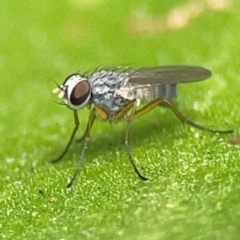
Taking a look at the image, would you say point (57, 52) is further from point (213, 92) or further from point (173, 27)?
point (213, 92)

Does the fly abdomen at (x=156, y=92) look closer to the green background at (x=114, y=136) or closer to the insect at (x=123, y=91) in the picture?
the insect at (x=123, y=91)

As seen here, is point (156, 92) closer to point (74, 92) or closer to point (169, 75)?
point (169, 75)

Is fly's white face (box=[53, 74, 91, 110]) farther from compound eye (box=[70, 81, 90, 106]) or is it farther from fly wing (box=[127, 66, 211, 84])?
fly wing (box=[127, 66, 211, 84])

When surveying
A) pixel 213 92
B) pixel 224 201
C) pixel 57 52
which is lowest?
pixel 224 201

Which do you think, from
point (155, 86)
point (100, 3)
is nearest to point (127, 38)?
point (100, 3)

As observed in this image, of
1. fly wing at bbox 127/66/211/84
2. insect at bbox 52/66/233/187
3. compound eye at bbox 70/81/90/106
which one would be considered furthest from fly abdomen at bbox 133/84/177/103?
compound eye at bbox 70/81/90/106

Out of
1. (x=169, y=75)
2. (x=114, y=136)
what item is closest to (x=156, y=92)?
(x=169, y=75)
